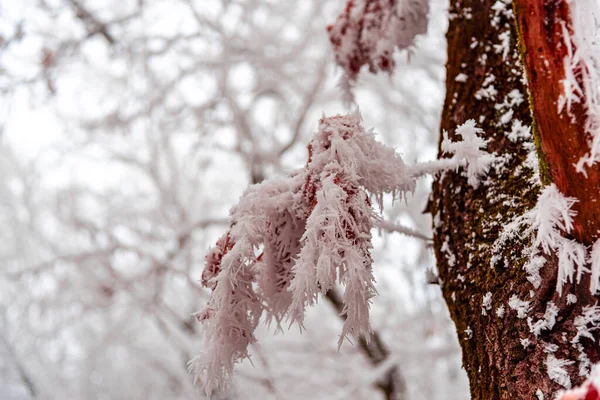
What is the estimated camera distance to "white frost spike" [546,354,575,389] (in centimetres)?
72

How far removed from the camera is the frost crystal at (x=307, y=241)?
0.74 meters

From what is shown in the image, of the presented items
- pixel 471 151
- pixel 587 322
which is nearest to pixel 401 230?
pixel 471 151

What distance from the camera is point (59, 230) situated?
7453 mm

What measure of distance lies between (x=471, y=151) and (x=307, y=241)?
459mm

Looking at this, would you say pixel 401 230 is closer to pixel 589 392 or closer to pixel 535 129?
pixel 535 129

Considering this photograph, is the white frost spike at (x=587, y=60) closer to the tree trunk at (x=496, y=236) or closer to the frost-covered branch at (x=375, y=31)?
the tree trunk at (x=496, y=236)

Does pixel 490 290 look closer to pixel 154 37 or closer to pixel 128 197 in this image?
pixel 154 37

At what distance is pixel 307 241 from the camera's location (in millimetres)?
759

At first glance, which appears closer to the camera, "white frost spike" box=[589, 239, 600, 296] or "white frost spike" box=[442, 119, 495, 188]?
"white frost spike" box=[589, 239, 600, 296]

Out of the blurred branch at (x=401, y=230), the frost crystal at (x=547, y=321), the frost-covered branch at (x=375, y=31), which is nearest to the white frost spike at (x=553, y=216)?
the frost crystal at (x=547, y=321)

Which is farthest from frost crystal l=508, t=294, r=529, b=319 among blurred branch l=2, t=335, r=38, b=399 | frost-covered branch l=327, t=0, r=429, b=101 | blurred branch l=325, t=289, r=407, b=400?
blurred branch l=2, t=335, r=38, b=399

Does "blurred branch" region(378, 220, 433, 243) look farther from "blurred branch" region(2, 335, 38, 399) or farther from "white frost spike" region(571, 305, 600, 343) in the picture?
"blurred branch" region(2, 335, 38, 399)

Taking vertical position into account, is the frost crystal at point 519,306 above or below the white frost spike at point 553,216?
below

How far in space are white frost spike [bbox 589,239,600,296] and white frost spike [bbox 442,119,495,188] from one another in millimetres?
329
